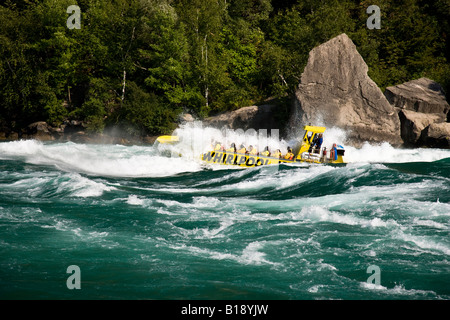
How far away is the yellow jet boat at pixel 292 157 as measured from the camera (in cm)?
2244

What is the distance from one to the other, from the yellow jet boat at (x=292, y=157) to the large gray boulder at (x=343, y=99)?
7670 millimetres

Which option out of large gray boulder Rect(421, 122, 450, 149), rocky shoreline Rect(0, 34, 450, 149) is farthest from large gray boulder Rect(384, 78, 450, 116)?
large gray boulder Rect(421, 122, 450, 149)

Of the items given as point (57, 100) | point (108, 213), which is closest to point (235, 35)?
point (57, 100)

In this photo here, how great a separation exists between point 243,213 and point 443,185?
7.15m

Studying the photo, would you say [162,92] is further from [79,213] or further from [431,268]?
[431,268]

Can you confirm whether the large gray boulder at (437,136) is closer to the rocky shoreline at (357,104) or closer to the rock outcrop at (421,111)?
the rock outcrop at (421,111)

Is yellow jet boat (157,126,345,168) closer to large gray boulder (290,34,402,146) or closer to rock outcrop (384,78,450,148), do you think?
large gray boulder (290,34,402,146)

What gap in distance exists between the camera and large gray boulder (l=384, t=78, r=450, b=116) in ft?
→ 103

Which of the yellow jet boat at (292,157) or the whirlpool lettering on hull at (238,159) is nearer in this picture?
the whirlpool lettering on hull at (238,159)

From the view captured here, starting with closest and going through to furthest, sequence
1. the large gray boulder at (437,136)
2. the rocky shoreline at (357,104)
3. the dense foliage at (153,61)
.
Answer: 1. the large gray boulder at (437,136)
2. the rocky shoreline at (357,104)
3. the dense foliage at (153,61)

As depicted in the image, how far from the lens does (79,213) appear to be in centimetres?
1255

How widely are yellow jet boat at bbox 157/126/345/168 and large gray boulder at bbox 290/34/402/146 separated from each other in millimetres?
7670

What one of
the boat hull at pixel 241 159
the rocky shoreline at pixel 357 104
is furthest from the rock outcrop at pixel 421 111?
the boat hull at pixel 241 159

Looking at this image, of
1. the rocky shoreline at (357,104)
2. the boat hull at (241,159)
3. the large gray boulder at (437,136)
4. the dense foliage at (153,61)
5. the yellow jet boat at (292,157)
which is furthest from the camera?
the dense foliage at (153,61)
